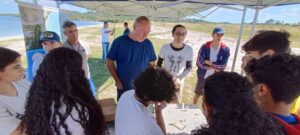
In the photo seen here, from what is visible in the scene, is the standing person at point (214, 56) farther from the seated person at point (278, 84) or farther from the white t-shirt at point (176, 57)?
the seated person at point (278, 84)

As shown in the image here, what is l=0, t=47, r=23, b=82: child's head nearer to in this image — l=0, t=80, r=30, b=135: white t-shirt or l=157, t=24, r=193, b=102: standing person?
l=0, t=80, r=30, b=135: white t-shirt

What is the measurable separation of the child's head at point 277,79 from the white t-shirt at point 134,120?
1.94 ft

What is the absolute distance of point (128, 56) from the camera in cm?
263

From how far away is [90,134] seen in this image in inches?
50.1

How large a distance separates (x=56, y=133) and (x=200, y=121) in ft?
4.40

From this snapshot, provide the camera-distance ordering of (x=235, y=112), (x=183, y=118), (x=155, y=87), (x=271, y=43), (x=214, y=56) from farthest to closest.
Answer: (x=214, y=56)
(x=183, y=118)
(x=271, y=43)
(x=155, y=87)
(x=235, y=112)

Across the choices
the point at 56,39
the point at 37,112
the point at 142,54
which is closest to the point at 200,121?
the point at 142,54

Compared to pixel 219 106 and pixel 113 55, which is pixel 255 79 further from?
pixel 113 55

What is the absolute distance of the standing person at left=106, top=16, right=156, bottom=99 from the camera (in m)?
2.62

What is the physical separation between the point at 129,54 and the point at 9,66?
1.36 meters

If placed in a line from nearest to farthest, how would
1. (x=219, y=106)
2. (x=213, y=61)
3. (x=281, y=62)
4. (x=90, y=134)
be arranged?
(x=219, y=106) < (x=281, y=62) < (x=90, y=134) < (x=213, y=61)

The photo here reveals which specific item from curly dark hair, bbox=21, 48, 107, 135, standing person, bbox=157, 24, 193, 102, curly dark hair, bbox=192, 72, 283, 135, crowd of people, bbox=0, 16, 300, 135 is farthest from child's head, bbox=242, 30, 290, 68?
standing person, bbox=157, 24, 193, 102

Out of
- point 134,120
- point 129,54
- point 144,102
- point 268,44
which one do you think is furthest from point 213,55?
point 134,120

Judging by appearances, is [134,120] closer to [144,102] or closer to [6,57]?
[144,102]
